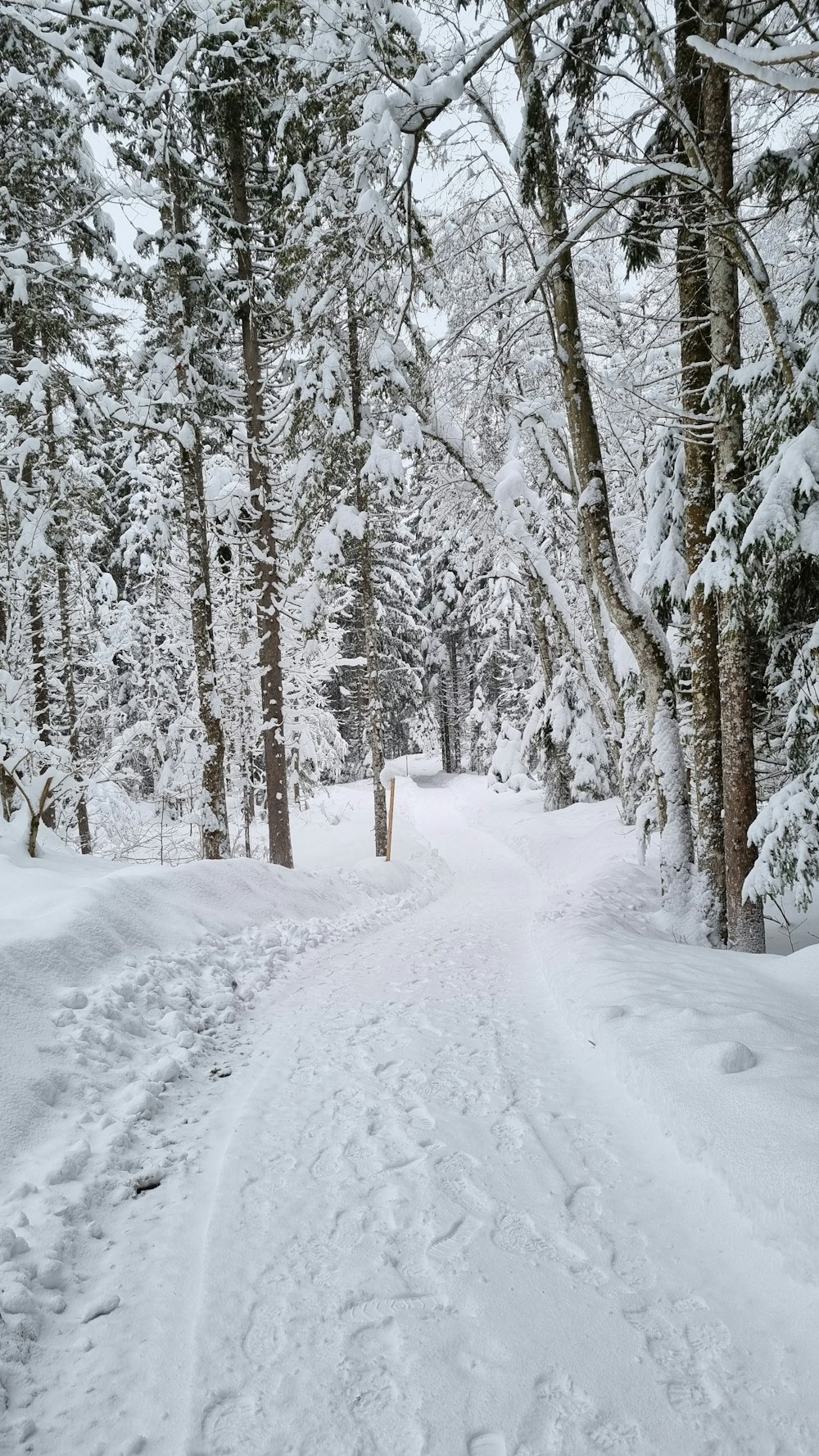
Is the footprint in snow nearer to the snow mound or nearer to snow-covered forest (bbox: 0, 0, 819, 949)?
the snow mound

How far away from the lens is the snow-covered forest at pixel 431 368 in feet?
16.4

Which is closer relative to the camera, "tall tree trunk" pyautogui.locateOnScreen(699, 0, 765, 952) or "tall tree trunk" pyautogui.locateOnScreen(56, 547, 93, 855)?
"tall tree trunk" pyautogui.locateOnScreen(699, 0, 765, 952)

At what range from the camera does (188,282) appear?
33.1ft

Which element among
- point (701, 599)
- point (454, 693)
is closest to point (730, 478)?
point (701, 599)

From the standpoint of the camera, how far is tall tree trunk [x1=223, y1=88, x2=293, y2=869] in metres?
10.4

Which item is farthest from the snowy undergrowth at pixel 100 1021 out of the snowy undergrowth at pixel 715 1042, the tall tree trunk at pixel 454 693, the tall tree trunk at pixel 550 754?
the tall tree trunk at pixel 454 693

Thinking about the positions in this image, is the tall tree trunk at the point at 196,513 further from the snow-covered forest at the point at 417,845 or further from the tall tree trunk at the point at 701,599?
the tall tree trunk at the point at 701,599

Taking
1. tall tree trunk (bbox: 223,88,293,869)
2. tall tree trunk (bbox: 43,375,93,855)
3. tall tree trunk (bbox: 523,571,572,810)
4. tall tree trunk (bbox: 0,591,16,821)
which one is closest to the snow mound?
tall tree trunk (bbox: 0,591,16,821)

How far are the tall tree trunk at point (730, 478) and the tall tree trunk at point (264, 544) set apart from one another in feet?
21.9

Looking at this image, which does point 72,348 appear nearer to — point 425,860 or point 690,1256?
point 425,860

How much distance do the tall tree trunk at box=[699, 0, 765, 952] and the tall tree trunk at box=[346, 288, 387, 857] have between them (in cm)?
693

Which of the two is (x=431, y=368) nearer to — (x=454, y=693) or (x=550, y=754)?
(x=550, y=754)

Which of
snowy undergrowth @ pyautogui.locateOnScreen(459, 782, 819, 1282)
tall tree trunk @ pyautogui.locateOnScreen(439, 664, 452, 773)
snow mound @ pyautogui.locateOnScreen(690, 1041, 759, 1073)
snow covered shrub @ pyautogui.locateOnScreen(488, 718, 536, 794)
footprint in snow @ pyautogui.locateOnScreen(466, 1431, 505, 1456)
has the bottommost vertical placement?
footprint in snow @ pyautogui.locateOnScreen(466, 1431, 505, 1456)

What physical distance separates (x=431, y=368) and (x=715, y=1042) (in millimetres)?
5469
